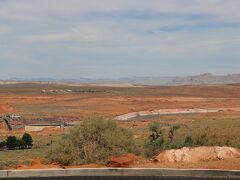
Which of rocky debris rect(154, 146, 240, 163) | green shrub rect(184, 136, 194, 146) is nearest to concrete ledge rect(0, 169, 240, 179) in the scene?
rocky debris rect(154, 146, 240, 163)

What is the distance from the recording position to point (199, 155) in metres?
15.8

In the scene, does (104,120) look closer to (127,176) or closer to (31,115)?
(127,176)

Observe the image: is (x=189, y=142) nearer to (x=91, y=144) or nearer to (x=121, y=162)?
(x=91, y=144)

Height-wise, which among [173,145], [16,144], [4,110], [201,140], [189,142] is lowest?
[4,110]

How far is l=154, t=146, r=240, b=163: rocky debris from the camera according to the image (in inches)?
614

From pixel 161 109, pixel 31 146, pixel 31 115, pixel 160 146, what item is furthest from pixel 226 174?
pixel 161 109

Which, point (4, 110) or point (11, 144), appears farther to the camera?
point (4, 110)

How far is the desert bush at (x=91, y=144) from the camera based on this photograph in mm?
16578

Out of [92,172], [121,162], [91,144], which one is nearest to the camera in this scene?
[92,172]

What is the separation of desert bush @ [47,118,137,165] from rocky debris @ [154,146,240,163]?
188 cm

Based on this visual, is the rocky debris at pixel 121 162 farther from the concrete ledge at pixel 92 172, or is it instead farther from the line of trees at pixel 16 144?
the line of trees at pixel 16 144

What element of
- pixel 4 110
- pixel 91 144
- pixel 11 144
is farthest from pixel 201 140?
pixel 4 110

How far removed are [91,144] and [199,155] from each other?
12.3 feet

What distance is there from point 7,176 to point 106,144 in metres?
4.37
